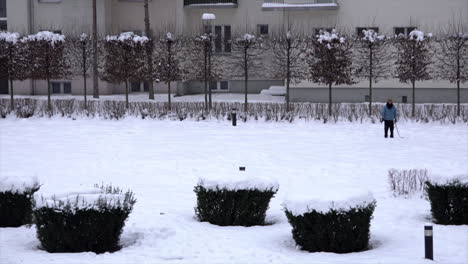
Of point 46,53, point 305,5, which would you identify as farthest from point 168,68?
point 305,5

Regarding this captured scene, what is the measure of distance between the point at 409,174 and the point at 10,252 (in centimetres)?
1017

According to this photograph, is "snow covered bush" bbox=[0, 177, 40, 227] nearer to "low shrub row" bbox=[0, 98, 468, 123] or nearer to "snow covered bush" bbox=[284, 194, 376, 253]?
"snow covered bush" bbox=[284, 194, 376, 253]

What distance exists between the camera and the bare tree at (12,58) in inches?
1470

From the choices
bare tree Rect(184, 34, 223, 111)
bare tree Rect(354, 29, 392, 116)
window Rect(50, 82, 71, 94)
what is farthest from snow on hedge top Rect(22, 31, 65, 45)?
bare tree Rect(354, 29, 392, 116)

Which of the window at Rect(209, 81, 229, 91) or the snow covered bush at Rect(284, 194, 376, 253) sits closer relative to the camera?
the snow covered bush at Rect(284, 194, 376, 253)

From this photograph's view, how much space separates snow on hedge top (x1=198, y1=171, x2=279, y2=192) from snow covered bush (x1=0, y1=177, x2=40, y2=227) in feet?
9.77

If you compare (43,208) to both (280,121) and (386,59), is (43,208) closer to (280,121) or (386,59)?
(280,121)

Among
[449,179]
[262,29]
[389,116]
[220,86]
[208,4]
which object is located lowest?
[449,179]

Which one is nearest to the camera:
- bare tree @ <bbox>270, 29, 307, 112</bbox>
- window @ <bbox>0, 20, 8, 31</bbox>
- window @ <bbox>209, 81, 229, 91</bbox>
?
bare tree @ <bbox>270, 29, 307, 112</bbox>

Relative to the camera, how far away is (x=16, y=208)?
14344mm

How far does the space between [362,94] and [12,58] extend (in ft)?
58.9

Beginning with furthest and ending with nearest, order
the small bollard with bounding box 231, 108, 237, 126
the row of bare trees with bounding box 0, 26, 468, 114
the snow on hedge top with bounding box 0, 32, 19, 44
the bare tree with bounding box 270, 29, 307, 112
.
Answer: the bare tree with bounding box 270, 29, 307, 112 → the snow on hedge top with bounding box 0, 32, 19, 44 → the row of bare trees with bounding box 0, 26, 468, 114 → the small bollard with bounding box 231, 108, 237, 126

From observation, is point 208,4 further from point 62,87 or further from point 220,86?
point 62,87

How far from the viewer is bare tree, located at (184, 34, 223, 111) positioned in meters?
38.5
